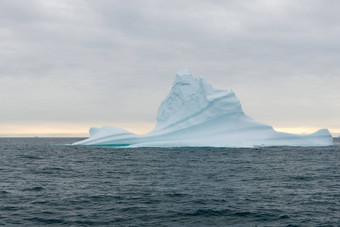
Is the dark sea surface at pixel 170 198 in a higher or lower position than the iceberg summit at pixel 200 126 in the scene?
lower

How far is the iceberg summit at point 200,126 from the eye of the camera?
51062 millimetres

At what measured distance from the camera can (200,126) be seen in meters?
52.3

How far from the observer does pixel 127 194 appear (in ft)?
52.9

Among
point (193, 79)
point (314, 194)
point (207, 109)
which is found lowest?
point (314, 194)

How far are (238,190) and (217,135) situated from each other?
35.0m

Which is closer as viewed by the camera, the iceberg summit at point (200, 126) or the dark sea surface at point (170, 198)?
the dark sea surface at point (170, 198)

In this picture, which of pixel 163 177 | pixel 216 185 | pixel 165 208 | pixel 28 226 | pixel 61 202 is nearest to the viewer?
pixel 28 226

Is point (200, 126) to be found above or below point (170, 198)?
above

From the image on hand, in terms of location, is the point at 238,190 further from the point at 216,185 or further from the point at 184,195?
the point at 184,195

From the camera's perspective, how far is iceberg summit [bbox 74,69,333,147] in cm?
5106

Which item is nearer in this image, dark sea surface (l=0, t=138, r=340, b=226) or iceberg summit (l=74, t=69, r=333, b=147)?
dark sea surface (l=0, t=138, r=340, b=226)

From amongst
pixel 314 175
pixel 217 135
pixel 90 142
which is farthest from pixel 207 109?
pixel 314 175

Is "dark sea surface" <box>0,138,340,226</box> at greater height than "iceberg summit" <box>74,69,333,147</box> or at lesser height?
lesser

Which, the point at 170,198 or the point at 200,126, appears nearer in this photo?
the point at 170,198
